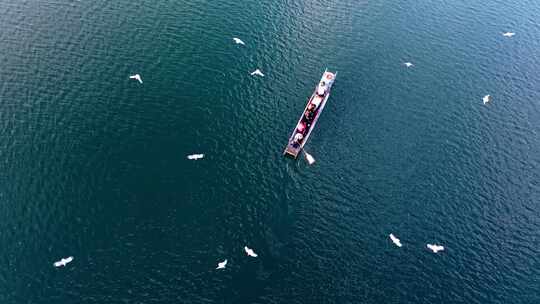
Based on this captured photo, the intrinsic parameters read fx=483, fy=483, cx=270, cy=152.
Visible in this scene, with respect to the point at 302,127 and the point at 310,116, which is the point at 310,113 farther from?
the point at 302,127

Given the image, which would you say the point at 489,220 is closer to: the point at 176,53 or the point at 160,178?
the point at 160,178

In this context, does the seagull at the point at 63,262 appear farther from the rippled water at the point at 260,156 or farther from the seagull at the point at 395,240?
the seagull at the point at 395,240

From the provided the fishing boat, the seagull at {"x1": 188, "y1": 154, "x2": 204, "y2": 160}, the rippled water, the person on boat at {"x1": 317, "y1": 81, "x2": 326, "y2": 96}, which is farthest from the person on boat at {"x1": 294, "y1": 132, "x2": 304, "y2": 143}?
the seagull at {"x1": 188, "y1": 154, "x2": 204, "y2": 160}

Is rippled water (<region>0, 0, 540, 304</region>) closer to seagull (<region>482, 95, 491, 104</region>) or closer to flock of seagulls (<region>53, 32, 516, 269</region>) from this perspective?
flock of seagulls (<region>53, 32, 516, 269</region>)

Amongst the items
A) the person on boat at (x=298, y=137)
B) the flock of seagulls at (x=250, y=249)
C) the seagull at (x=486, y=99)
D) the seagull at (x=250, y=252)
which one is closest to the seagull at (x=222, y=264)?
the flock of seagulls at (x=250, y=249)

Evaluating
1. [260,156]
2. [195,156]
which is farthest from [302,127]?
[195,156]
